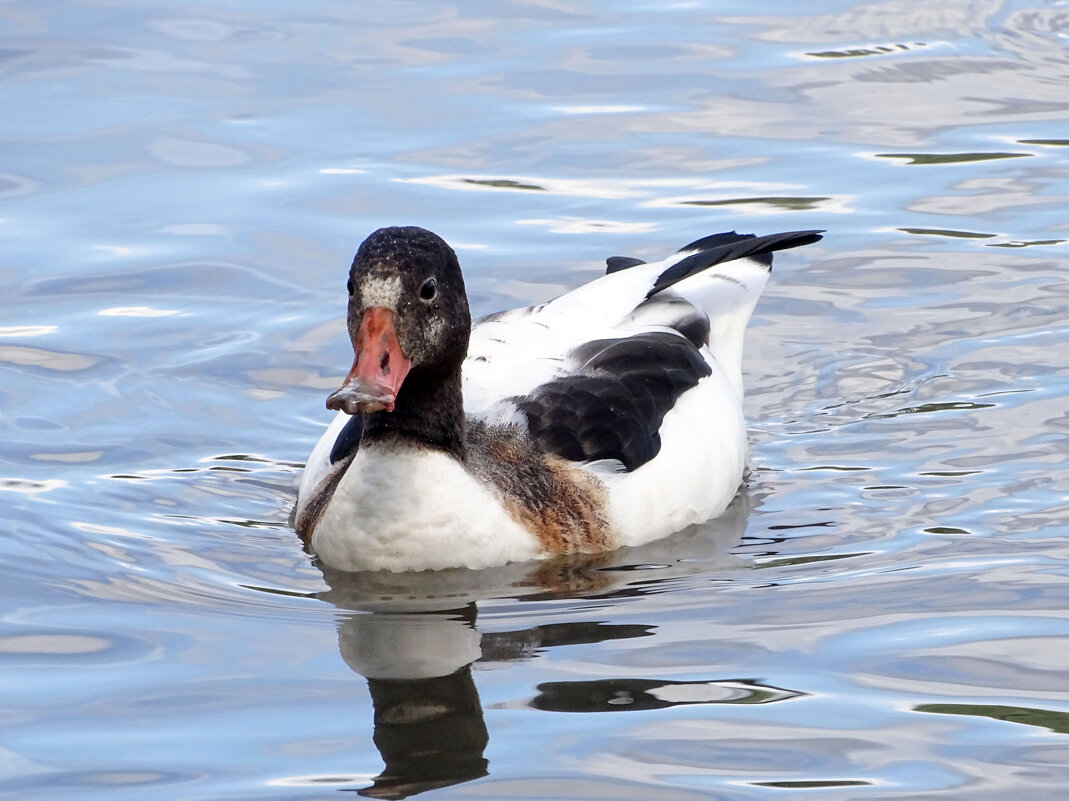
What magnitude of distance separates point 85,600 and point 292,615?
84cm

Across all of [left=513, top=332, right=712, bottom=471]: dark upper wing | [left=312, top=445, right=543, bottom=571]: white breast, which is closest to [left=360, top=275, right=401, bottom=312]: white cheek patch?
[left=312, top=445, right=543, bottom=571]: white breast

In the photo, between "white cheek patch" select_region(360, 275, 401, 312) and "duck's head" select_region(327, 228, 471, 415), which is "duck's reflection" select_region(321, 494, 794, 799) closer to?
"duck's head" select_region(327, 228, 471, 415)

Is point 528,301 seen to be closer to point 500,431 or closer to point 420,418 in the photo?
point 500,431

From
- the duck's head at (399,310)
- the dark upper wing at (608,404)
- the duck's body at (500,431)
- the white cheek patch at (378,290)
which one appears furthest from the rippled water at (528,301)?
the white cheek patch at (378,290)

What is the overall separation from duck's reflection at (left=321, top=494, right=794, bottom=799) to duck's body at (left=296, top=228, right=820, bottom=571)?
114mm

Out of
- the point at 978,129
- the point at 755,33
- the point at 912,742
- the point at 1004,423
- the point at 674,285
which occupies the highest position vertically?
the point at 755,33

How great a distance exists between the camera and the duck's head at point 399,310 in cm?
727

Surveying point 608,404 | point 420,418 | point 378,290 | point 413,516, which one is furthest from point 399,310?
point 608,404

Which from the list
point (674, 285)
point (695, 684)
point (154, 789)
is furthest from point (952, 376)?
point (154, 789)

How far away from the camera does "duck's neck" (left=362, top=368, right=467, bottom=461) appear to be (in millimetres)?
7762

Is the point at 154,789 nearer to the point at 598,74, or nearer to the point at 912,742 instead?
the point at 912,742

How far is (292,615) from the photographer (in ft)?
24.2

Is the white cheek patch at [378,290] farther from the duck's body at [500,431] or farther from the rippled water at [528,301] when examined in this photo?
the rippled water at [528,301]

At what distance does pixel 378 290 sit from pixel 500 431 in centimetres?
115
